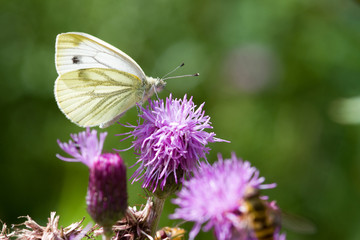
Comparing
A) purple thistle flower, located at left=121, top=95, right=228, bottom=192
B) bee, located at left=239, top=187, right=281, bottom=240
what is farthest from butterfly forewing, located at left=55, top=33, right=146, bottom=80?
bee, located at left=239, top=187, right=281, bottom=240

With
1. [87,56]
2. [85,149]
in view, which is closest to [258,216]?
[85,149]

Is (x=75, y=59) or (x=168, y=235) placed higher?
(x=75, y=59)

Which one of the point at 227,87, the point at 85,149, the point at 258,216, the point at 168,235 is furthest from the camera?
the point at 227,87

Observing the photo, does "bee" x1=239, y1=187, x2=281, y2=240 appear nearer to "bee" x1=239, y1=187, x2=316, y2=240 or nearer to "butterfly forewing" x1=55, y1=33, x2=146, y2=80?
"bee" x1=239, y1=187, x2=316, y2=240

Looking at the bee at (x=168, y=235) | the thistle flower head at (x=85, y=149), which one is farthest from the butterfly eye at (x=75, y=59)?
the bee at (x=168, y=235)

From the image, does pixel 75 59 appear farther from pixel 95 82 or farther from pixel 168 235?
pixel 168 235

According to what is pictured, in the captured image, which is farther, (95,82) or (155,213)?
(95,82)

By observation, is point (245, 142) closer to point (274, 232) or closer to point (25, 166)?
point (25, 166)

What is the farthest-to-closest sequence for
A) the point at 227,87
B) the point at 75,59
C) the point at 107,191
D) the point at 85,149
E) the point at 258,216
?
the point at 227,87, the point at 75,59, the point at 85,149, the point at 107,191, the point at 258,216
